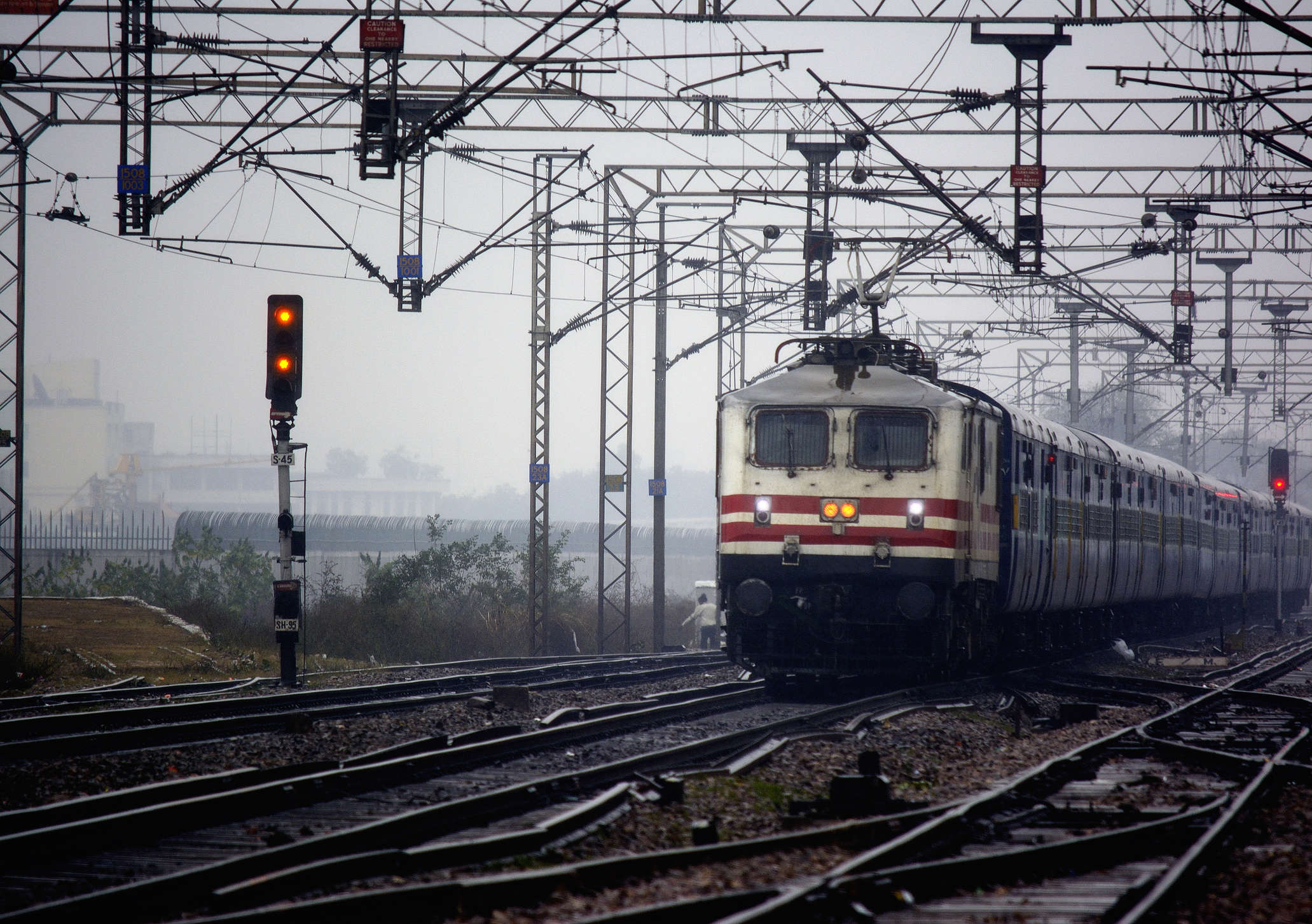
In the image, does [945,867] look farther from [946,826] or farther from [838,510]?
[838,510]

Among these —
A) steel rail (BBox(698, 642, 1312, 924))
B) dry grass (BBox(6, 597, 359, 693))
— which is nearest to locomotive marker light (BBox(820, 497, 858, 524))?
steel rail (BBox(698, 642, 1312, 924))

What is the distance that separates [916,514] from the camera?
14969 millimetres

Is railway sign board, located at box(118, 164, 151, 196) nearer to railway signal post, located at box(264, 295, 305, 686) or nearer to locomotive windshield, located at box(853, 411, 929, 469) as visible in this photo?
railway signal post, located at box(264, 295, 305, 686)

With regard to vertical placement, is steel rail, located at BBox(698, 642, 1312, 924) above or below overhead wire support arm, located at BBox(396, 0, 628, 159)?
below

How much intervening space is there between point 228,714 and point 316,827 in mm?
6252

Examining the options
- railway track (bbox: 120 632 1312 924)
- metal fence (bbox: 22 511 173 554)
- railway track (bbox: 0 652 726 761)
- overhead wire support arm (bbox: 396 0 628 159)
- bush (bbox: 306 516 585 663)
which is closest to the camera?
railway track (bbox: 120 632 1312 924)

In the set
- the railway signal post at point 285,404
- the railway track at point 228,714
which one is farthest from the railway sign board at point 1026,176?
the railway signal post at point 285,404

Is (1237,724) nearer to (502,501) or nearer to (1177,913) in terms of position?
(1177,913)

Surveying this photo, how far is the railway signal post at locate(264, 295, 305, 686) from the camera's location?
16547 mm

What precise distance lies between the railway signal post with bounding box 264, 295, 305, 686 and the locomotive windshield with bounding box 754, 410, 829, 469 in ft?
17.4

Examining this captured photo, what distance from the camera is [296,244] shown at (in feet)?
73.3

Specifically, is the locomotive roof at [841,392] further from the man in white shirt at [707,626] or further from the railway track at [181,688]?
the man in white shirt at [707,626]

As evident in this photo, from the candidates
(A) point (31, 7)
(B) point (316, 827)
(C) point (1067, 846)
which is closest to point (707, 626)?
(A) point (31, 7)

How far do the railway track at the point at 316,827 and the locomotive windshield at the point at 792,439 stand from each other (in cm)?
430
